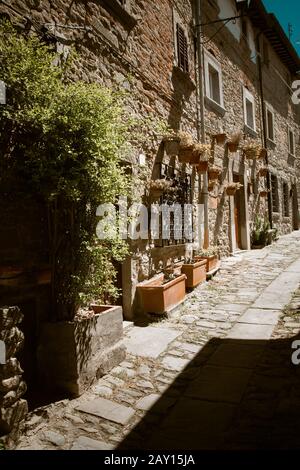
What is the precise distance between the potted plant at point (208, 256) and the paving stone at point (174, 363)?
3454 mm

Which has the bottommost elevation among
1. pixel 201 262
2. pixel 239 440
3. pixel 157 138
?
pixel 239 440

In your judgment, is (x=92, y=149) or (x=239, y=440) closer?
(x=239, y=440)

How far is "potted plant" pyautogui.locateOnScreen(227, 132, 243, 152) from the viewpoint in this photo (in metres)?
9.02

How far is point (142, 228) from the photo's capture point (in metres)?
5.41

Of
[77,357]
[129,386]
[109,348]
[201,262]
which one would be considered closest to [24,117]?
[77,357]

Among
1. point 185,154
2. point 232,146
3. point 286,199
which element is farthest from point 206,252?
point 286,199

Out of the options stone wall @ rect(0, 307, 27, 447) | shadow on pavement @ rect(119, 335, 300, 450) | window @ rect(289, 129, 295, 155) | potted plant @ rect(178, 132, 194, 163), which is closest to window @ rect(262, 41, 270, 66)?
window @ rect(289, 129, 295, 155)

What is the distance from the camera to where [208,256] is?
7.25 metres

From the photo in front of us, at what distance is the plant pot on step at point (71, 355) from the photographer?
295 cm

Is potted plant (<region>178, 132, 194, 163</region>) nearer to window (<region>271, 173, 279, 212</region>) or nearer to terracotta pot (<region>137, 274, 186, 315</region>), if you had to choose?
terracotta pot (<region>137, 274, 186, 315</region>)

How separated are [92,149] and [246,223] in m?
8.09

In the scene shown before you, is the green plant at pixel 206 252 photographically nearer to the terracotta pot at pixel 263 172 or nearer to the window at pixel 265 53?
the terracotta pot at pixel 263 172

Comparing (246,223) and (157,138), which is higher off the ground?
(157,138)

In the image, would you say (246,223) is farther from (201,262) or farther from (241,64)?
(241,64)
